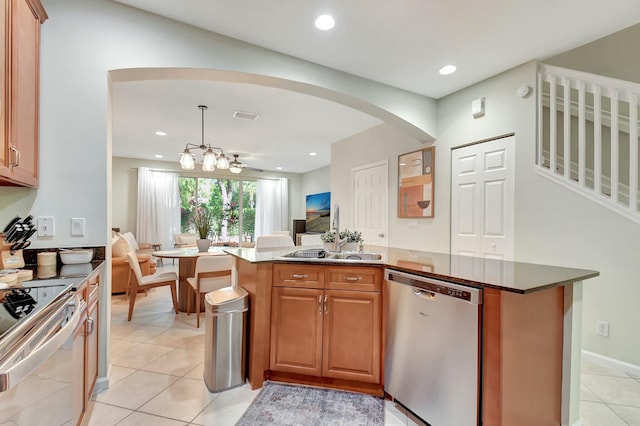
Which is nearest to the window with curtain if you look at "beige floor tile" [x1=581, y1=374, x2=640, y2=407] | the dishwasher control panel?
the dishwasher control panel

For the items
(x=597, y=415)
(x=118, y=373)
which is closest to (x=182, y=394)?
(x=118, y=373)

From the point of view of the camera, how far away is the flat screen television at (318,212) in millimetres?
7685

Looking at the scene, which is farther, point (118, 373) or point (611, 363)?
point (611, 363)

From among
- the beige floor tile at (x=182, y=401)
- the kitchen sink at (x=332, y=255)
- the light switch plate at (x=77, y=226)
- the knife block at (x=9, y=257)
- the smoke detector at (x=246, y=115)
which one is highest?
the smoke detector at (x=246, y=115)

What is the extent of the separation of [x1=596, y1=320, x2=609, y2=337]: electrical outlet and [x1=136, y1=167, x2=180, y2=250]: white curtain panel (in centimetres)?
763

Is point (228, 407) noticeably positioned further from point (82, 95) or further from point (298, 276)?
point (82, 95)

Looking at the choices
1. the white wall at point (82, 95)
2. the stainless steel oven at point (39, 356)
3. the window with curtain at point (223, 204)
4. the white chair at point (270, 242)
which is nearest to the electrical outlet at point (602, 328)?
the white chair at point (270, 242)

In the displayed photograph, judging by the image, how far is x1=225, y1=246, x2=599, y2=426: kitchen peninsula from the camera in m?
1.39

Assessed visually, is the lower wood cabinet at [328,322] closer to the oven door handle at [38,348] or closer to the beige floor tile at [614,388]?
the oven door handle at [38,348]

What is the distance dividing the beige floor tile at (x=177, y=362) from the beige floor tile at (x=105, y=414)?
1.52ft

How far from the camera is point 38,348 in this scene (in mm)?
899

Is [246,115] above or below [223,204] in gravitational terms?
above

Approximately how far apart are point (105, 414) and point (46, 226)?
1187 mm

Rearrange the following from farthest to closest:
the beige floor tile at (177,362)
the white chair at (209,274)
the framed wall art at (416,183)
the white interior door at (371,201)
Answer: the white interior door at (371,201)
the framed wall art at (416,183)
the white chair at (209,274)
the beige floor tile at (177,362)
